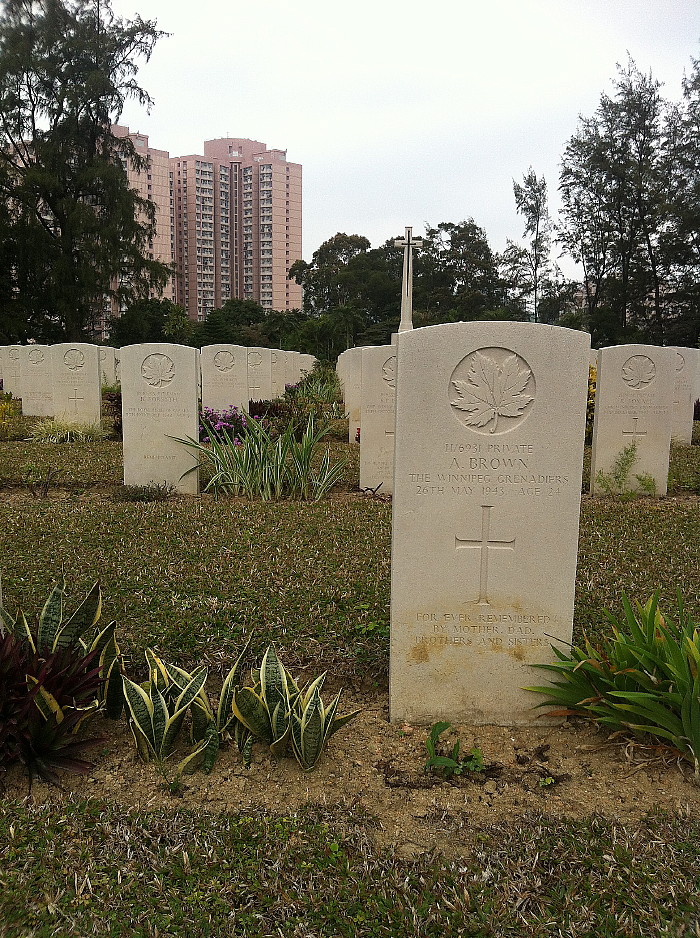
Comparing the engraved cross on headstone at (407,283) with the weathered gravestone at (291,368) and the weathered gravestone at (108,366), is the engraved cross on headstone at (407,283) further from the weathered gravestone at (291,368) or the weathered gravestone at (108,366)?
the weathered gravestone at (108,366)

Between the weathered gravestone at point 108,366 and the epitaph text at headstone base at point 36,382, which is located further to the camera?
the weathered gravestone at point 108,366

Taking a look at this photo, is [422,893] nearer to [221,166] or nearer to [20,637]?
[20,637]

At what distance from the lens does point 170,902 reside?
6.11ft

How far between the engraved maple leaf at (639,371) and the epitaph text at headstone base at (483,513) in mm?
5111

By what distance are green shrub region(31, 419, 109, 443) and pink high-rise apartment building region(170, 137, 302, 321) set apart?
51.6 metres

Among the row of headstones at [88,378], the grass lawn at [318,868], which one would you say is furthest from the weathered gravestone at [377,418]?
the row of headstones at [88,378]

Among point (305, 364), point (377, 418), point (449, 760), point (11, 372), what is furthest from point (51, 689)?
point (305, 364)

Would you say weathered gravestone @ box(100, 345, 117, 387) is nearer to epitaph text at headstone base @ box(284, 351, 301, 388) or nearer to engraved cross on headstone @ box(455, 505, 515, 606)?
epitaph text at headstone base @ box(284, 351, 301, 388)

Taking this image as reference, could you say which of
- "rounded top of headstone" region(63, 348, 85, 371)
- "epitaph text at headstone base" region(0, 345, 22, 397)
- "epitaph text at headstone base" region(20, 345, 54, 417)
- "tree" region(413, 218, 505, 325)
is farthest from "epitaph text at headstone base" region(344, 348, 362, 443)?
"tree" region(413, 218, 505, 325)

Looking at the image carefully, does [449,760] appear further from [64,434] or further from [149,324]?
[149,324]

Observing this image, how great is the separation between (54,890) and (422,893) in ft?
3.25

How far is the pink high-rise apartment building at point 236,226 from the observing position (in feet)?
204

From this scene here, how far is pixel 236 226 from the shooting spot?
→ 64.9 metres

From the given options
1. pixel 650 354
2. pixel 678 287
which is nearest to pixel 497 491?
pixel 650 354
